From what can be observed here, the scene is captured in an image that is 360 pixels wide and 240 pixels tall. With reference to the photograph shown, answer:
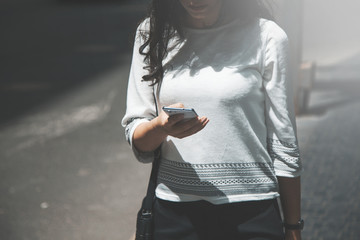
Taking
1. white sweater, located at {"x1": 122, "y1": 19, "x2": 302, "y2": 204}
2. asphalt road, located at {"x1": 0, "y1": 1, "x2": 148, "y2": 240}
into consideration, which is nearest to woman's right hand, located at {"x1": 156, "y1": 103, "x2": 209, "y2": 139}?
white sweater, located at {"x1": 122, "y1": 19, "x2": 302, "y2": 204}

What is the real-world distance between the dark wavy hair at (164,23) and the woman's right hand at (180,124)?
27cm

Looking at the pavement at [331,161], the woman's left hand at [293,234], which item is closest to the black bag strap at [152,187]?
the woman's left hand at [293,234]

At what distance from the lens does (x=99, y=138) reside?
22.5 ft

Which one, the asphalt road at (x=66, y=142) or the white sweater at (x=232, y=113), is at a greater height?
the white sweater at (x=232, y=113)

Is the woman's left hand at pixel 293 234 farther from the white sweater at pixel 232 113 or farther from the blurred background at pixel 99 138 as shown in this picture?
the blurred background at pixel 99 138

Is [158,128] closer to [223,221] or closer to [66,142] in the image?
[223,221]

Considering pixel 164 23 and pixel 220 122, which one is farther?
pixel 164 23

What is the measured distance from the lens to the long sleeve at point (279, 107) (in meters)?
1.96

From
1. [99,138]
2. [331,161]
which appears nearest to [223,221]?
[331,161]

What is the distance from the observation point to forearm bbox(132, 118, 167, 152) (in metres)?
Answer: 1.92

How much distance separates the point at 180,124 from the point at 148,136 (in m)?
0.22

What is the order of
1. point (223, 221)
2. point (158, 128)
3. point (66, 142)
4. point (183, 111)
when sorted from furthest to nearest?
point (66, 142), point (223, 221), point (158, 128), point (183, 111)

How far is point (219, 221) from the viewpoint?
2010mm

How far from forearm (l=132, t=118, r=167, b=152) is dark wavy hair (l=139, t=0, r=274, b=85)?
19 centimetres
